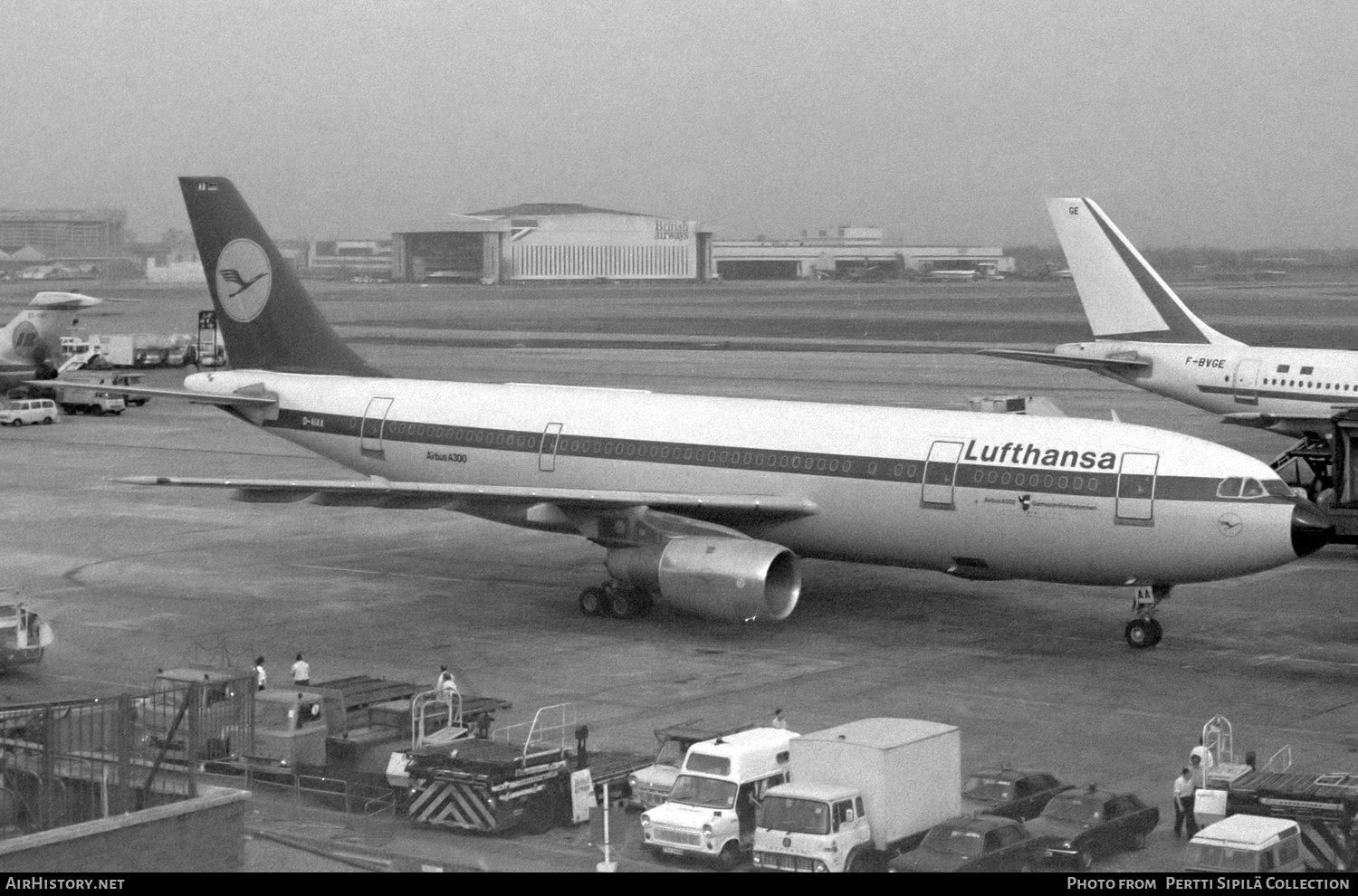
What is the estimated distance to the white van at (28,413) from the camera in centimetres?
6075

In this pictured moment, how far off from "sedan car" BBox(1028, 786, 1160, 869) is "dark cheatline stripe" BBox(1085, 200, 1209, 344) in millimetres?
34124

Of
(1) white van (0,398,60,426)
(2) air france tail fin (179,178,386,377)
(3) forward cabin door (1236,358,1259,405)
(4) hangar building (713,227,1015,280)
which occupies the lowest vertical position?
(1) white van (0,398,60,426)

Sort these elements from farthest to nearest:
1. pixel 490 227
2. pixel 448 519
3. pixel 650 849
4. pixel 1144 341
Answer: pixel 490 227 → pixel 1144 341 → pixel 448 519 → pixel 650 849

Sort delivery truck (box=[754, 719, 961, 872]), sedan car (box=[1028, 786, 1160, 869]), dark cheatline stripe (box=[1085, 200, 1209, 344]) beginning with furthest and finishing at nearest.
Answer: dark cheatline stripe (box=[1085, 200, 1209, 344]) → sedan car (box=[1028, 786, 1160, 869]) → delivery truck (box=[754, 719, 961, 872])

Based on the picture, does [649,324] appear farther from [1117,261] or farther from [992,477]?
[992,477]

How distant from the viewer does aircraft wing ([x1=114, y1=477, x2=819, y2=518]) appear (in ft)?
92.6

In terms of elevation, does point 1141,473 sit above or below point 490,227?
below

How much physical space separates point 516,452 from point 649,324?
7056 cm

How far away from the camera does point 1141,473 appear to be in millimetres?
26375

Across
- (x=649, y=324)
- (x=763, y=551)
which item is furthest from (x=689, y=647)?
(x=649, y=324)

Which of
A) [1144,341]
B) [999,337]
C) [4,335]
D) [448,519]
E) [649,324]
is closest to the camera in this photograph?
[448,519]

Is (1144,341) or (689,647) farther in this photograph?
(1144,341)

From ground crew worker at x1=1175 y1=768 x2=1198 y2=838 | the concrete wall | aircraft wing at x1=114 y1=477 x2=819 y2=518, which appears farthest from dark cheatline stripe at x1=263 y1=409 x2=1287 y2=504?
the concrete wall

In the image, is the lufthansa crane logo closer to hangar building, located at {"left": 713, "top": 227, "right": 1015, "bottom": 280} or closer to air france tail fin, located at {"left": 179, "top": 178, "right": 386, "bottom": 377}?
air france tail fin, located at {"left": 179, "top": 178, "right": 386, "bottom": 377}
